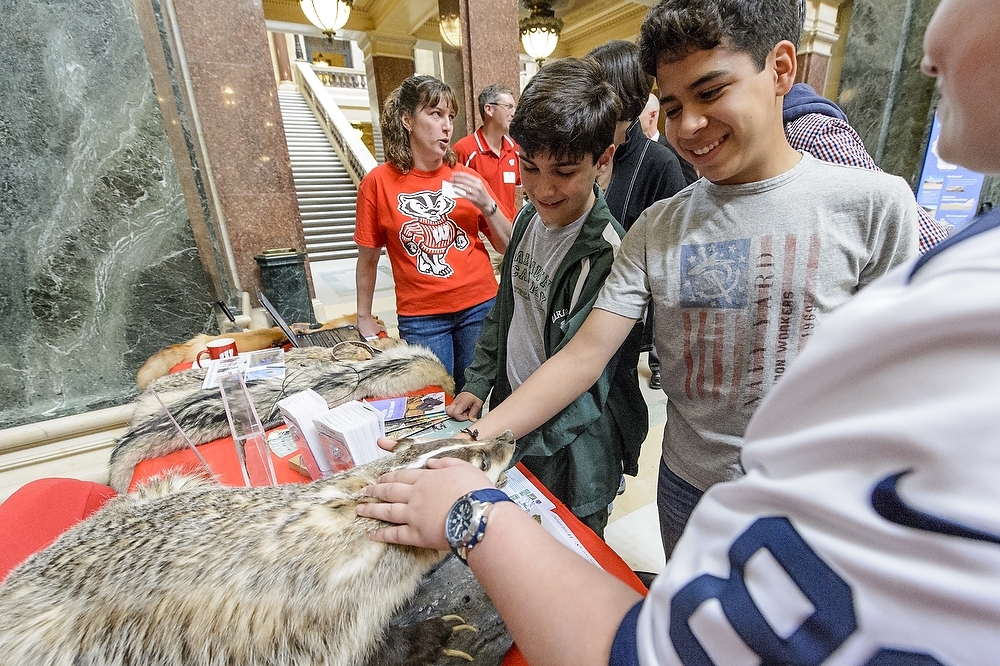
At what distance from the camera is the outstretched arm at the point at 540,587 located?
0.48 m

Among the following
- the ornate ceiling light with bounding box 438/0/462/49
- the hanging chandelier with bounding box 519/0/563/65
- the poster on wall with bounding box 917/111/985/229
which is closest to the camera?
the poster on wall with bounding box 917/111/985/229

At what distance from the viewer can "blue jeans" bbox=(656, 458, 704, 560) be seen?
130 centimetres

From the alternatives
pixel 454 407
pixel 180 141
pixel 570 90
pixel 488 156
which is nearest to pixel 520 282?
pixel 454 407

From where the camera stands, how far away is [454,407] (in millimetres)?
1670

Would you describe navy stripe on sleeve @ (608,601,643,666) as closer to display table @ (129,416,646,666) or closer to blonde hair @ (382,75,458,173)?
display table @ (129,416,646,666)

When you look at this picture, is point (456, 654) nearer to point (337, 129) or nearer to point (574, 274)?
point (574, 274)

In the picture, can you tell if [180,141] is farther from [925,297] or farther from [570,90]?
[925,297]

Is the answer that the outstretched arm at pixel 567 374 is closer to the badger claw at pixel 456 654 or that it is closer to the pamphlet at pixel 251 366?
the badger claw at pixel 456 654

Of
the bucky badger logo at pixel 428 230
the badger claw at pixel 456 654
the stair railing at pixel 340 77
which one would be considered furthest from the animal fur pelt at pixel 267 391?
the stair railing at pixel 340 77

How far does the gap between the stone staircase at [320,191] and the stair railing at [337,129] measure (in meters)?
0.26

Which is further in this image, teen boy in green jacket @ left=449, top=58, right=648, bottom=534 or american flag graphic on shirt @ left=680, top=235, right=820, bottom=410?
teen boy in green jacket @ left=449, top=58, right=648, bottom=534

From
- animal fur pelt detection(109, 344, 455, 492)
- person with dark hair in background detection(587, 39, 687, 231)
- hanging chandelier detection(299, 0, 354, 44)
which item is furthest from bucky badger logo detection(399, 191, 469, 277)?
hanging chandelier detection(299, 0, 354, 44)

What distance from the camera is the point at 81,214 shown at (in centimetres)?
272

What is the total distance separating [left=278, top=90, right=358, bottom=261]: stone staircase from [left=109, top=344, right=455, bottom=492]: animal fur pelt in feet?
20.4
